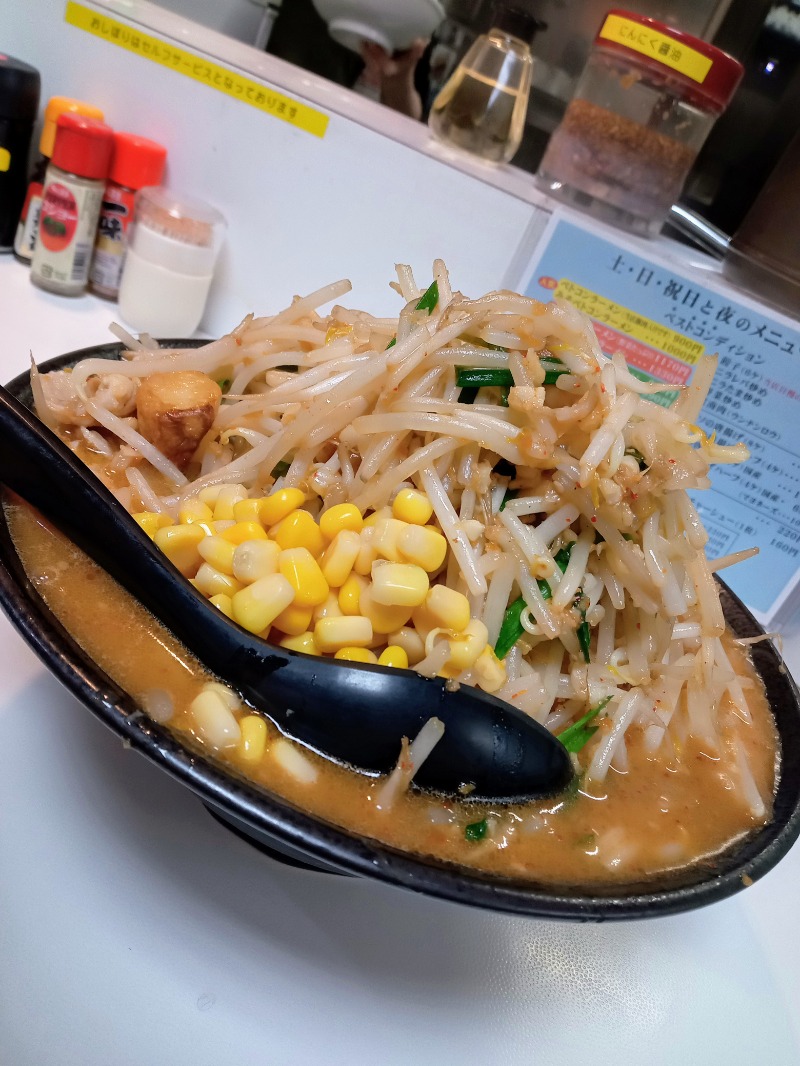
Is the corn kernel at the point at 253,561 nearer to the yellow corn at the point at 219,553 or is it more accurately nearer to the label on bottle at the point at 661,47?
the yellow corn at the point at 219,553

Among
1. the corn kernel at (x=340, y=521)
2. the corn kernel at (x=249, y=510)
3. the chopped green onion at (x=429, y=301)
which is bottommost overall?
the corn kernel at (x=249, y=510)

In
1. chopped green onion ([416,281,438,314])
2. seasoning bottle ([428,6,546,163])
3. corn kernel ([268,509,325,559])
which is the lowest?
corn kernel ([268,509,325,559])

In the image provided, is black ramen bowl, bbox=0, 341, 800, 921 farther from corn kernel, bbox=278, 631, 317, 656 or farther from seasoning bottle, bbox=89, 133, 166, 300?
seasoning bottle, bbox=89, 133, 166, 300

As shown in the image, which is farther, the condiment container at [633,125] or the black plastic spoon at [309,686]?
the condiment container at [633,125]

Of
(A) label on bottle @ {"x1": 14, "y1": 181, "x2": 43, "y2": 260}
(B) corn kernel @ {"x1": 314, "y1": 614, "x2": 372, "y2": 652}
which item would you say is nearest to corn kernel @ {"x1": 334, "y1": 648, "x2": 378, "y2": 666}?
(B) corn kernel @ {"x1": 314, "y1": 614, "x2": 372, "y2": 652}

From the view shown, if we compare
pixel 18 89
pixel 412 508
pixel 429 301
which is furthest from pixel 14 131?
pixel 412 508

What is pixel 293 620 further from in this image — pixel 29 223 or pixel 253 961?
pixel 29 223

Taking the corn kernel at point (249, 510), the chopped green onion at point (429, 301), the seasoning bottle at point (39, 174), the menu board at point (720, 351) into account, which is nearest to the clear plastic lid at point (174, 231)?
the seasoning bottle at point (39, 174)
